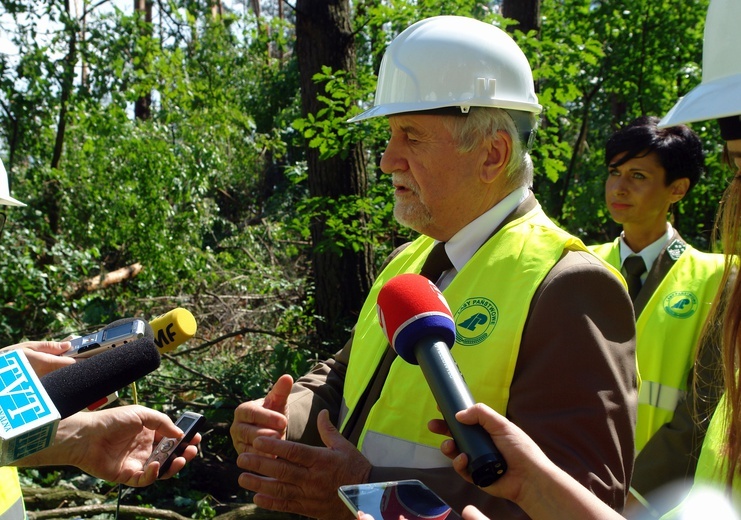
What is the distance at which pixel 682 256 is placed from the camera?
3814 mm

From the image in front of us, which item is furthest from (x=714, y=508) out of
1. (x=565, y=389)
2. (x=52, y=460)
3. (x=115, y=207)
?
(x=115, y=207)

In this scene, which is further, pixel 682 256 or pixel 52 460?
pixel 682 256

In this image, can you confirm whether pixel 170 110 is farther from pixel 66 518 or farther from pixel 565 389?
pixel 565 389

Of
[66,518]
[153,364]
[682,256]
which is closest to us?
[153,364]

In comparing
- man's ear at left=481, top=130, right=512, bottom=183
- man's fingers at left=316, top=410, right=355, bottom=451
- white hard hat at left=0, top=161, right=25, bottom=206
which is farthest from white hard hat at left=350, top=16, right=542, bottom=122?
white hard hat at left=0, top=161, right=25, bottom=206

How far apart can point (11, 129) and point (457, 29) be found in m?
7.35

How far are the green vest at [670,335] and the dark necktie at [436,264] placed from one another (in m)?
1.25

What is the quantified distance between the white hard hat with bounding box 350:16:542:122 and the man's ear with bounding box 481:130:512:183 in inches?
5.0

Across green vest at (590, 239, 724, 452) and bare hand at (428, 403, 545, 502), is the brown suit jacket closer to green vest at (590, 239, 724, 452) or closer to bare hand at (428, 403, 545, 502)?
bare hand at (428, 403, 545, 502)

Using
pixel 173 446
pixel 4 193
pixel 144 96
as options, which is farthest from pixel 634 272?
pixel 144 96

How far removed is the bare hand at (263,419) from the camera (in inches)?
92.6

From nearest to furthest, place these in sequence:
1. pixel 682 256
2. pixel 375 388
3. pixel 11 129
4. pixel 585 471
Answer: pixel 585 471, pixel 375 388, pixel 682 256, pixel 11 129

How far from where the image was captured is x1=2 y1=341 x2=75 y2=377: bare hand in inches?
91.5

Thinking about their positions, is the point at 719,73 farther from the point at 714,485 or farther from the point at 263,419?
the point at 263,419
